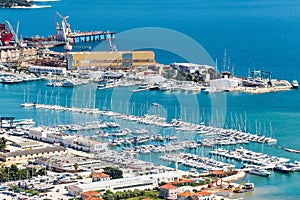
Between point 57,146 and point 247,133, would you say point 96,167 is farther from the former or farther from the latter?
point 247,133

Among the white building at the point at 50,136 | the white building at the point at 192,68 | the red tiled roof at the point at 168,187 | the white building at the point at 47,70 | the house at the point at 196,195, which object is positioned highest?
the white building at the point at 192,68

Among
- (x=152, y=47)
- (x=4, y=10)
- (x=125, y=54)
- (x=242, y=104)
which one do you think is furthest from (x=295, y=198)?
(x=4, y=10)

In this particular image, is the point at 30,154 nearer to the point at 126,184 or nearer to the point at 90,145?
the point at 90,145

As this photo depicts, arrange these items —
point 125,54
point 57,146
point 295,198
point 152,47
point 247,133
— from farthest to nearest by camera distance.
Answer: point 152,47
point 125,54
point 247,133
point 57,146
point 295,198

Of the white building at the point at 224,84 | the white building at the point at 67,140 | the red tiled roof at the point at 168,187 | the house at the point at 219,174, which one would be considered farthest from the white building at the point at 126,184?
the white building at the point at 224,84

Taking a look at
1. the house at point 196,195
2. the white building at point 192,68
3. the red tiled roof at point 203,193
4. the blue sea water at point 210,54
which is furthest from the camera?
the white building at point 192,68

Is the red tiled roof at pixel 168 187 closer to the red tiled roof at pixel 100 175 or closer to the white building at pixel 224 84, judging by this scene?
the red tiled roof at pixel 100 175

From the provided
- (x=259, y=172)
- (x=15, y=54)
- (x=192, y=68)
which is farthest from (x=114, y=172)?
(x=15, y=54)
